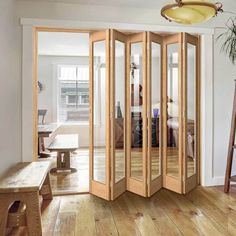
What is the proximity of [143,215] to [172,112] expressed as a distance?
1427mm

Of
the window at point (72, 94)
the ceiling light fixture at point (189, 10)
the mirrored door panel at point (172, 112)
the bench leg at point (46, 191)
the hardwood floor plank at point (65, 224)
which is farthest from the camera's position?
the window at point (72, 94)

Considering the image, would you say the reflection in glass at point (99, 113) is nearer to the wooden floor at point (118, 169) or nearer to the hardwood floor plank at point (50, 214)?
the wooden floor at point (118, 169)

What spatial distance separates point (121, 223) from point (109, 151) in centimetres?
92

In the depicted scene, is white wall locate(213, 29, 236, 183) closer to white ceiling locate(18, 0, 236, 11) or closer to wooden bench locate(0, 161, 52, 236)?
white ceiling locate(18, 0, 236, 11)

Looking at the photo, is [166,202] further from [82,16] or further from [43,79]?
[43,79]

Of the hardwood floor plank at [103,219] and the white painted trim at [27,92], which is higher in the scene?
the white painted trim at [27,92]

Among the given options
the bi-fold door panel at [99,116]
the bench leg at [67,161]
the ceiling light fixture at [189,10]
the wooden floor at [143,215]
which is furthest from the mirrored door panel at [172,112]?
the bench leg at [67,161]

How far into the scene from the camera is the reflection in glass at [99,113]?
11.0 feet

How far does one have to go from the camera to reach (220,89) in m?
3.71

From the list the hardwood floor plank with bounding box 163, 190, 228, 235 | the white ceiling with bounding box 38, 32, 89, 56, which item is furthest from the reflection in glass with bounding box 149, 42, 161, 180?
the white ceiling with bounding box 38, 32, 89, 56

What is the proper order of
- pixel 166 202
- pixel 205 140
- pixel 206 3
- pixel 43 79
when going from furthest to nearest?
pixel 43 79 → pixel 205 140 → pixel 166 202 → pixel 206 3

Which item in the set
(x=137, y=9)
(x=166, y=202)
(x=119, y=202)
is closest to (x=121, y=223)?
(x=119, y=202)

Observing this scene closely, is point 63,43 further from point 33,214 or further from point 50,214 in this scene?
point 33,214

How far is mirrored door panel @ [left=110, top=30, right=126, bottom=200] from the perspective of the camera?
3.27 meters
